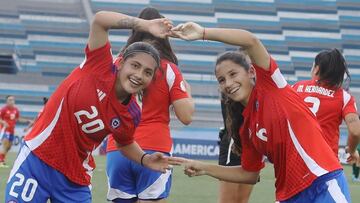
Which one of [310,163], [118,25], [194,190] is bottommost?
[194,190]

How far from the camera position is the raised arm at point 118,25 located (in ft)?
15.2

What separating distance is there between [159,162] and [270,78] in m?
1.13

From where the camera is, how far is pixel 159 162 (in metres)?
5.59

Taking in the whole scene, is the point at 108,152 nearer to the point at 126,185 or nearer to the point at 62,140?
the point at 126,185

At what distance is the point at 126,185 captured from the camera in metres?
6.19

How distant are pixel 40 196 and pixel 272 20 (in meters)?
27.4

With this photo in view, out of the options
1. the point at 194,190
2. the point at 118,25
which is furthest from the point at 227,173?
the point at 194,190

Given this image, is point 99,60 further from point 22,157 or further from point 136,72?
point 22,157

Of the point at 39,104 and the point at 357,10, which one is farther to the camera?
the point at 357,10

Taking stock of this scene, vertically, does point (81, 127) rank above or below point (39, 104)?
above

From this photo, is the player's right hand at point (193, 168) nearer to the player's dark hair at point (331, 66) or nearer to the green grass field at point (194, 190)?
the player's dark hair at point (331, 66)

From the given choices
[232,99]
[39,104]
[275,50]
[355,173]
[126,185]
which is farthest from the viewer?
[275,50]

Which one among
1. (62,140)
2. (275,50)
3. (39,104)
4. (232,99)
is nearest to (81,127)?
(62,140)

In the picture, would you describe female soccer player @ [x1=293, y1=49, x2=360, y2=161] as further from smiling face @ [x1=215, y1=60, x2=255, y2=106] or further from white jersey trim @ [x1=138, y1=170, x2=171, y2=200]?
smiling face @ [x1=215, y1=60, x2=255, y2=106]
